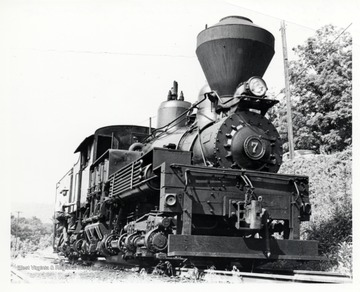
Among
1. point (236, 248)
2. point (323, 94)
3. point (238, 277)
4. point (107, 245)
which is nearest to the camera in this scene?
point (238, 277)

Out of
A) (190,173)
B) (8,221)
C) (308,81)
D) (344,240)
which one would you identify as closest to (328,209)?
(344,240)

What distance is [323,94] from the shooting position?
17.1 m

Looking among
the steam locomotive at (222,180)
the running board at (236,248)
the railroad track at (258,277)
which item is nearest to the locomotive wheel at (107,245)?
the steam locomotive at (222,180)

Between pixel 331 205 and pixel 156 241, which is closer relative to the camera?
pixel 156 241

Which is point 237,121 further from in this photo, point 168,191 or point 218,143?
point 168,191

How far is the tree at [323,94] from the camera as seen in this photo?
16.3m

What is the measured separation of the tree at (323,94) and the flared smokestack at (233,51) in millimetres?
8770

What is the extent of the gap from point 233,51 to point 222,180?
7.07 ft

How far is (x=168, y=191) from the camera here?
6.38 m

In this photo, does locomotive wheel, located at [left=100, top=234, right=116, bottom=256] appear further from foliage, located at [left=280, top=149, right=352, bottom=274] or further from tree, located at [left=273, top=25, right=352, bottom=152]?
tree, located at [left=273, top=25, right=352, bottom=152]

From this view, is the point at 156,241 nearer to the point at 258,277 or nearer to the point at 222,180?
the point at 222,180

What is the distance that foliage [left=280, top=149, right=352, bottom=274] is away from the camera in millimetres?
7944

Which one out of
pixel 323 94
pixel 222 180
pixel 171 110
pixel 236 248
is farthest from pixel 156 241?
pixel 323 94

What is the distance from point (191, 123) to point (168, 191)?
2.57m
